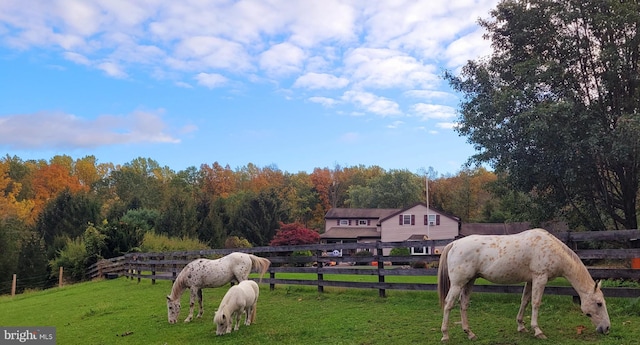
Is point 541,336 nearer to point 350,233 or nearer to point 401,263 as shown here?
point 401,263

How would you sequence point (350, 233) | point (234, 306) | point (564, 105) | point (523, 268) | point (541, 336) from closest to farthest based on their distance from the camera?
point (541, 336), point (523, 268), point (234, 306), point (564, 105), point (350, 233)

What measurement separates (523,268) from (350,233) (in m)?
43.9

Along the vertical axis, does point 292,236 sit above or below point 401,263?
→ above

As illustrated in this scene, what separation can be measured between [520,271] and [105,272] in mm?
21705

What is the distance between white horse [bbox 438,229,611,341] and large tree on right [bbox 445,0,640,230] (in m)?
6.54

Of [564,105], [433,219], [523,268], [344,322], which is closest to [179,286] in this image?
[344,322]

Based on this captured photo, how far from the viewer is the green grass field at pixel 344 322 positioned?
19.4 ft

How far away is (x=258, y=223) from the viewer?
41469 mm

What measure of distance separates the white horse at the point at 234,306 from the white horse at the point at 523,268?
3.17 m

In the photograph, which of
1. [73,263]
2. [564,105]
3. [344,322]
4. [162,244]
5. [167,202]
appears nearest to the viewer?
[344,322]

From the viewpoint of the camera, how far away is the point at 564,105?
11.6 meters

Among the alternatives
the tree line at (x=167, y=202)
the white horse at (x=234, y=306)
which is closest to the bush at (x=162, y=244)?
the tree line at (x=167, y=202)

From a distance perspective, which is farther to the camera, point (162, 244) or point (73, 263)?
point (162, 244)

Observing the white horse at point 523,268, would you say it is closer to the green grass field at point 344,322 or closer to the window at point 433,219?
the green grass field at point 344,322
